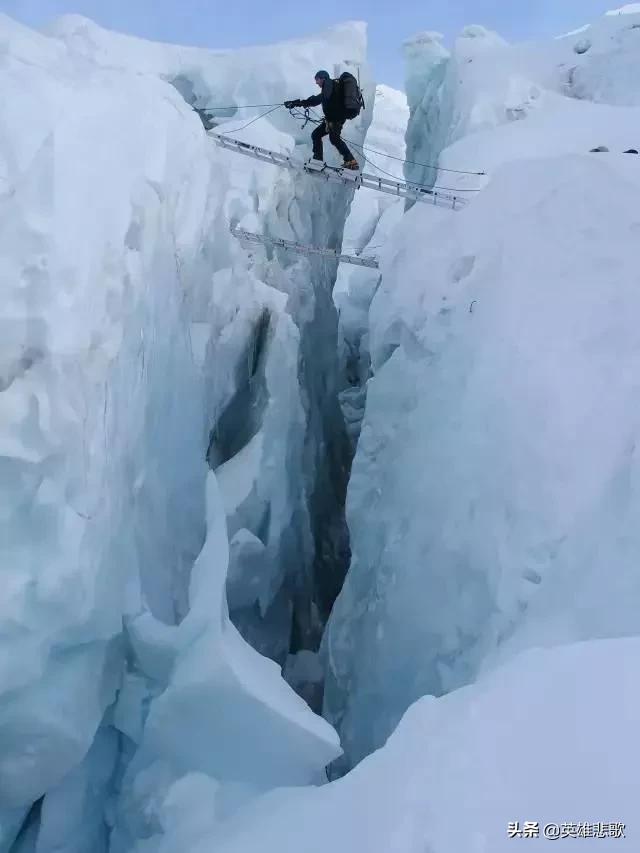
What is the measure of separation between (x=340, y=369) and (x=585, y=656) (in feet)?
36.3

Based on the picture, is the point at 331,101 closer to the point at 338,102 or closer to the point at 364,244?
the point at 338,102

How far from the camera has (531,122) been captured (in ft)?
32.2

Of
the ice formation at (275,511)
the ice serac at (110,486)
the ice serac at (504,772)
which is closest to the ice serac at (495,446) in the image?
the ice formation at (275,511)

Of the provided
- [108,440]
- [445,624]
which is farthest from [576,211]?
[108,440]

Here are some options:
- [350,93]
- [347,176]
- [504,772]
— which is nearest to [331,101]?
[350,93]

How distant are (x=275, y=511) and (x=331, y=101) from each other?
4270mm

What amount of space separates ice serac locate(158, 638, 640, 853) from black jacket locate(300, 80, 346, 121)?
20.4ft

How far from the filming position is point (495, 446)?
468 cm

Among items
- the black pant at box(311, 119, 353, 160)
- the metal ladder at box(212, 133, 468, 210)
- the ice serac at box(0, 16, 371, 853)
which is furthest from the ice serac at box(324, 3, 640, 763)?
the ice serac at box(0, 16, 371, 853)

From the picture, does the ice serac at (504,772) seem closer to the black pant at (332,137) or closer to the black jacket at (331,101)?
the black pant at (332,137)

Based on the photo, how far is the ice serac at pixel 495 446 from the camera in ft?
12.7

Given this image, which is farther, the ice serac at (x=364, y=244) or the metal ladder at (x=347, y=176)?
the ice serac at (x=364, y=244)

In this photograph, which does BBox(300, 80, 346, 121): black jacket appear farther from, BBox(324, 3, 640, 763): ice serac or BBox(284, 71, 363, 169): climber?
BBox(324, 3, 640, 763): ice serac

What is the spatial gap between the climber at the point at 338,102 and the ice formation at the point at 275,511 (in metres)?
1.11
